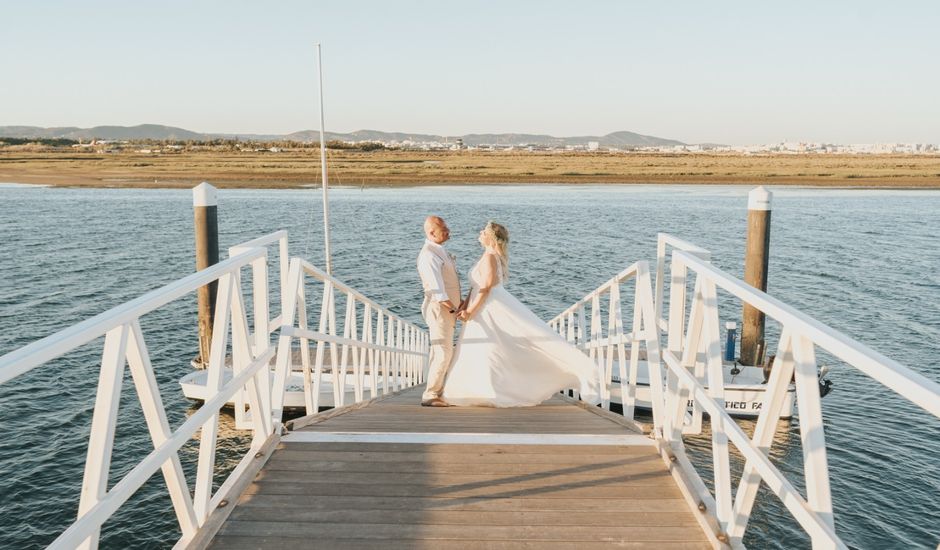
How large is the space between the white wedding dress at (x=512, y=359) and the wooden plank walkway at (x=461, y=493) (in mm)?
1683

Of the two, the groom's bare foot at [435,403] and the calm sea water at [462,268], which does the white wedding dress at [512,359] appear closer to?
the groom's bare foot at [435,403]

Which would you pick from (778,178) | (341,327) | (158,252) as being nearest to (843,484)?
(341,327)

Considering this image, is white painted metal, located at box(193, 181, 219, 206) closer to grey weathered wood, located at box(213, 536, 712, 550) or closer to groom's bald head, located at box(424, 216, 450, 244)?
groom's bald head, located at box(424, 216, 450, 244)

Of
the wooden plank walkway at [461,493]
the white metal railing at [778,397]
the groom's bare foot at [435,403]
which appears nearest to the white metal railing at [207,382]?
the wooden plank walkway at [461,493]

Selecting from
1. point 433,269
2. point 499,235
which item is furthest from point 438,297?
point 499,235

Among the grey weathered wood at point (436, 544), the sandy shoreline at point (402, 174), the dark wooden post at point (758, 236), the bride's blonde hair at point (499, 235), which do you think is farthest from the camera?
the sandy shoreline at point (402, 174)

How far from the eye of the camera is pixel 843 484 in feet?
31.6

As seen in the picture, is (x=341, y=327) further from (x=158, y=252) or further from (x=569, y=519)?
(x=569, y=519)

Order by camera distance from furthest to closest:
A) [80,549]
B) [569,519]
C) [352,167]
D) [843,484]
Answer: [352,167] < [843,484] < [569,519] < [80,549]

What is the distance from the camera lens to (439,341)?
6.69 meters

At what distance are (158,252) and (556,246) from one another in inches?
617

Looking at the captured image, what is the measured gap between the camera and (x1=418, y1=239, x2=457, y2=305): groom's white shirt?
6343mm

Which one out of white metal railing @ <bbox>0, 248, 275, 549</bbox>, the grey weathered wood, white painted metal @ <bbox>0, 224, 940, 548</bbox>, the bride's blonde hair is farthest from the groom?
the grey weathered wood

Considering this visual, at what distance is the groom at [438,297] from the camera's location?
6.36 meters
